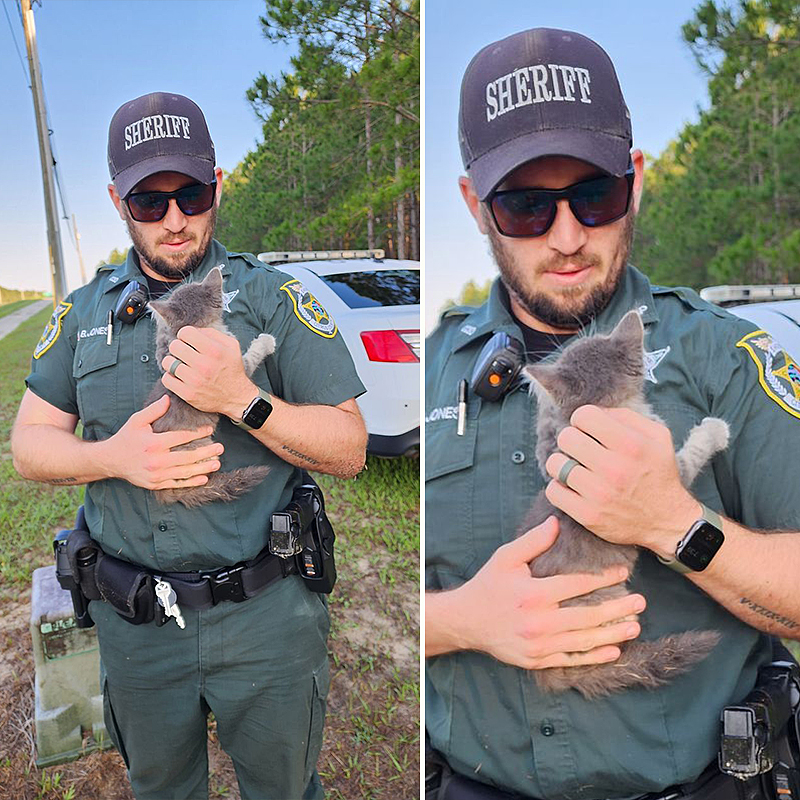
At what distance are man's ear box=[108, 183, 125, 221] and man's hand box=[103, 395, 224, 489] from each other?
1.66ft

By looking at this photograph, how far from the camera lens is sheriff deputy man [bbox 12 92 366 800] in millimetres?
1819

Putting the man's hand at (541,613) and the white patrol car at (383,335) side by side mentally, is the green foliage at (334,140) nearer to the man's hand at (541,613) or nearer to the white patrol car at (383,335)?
the white patrol car at (383,335)

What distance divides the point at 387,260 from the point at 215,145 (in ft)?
1.77

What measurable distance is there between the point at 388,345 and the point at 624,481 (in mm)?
825

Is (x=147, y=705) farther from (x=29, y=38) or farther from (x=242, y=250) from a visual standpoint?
(x=29, y=38)

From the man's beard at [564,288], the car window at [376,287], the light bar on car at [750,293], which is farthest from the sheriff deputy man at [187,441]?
the light bar on car at [750,293]

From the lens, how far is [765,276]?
1483 millimetres

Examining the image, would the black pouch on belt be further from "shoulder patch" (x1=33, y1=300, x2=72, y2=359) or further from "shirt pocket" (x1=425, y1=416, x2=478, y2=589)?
"shirt pocket" (x1=425, y1=416, x2=478, y2=589)

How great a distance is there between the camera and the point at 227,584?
1.84 metres

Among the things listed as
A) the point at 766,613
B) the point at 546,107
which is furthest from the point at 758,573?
the point at 546,107

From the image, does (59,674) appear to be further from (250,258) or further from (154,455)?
(250,258)

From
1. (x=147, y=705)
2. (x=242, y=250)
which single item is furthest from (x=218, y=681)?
(x=242, y=250)

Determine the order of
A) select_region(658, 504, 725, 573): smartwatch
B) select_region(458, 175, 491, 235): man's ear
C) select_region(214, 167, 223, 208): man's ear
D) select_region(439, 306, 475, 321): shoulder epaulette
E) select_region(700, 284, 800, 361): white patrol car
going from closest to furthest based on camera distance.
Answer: select_region(658, 504, 725, 573): smartwatch < select_region(700, 284, 800, 361): white patrol car < select_region(458, 175, 491, 235): man's ear < select_region(439, 306, 475, 321): shoulder epaulette < select_region(214, 167, 223, 208): man's ear

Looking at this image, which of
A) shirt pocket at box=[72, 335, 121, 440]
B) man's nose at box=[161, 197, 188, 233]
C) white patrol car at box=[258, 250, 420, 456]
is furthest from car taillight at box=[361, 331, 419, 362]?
shirt pocket at box=[72, 335, 121, 440]
